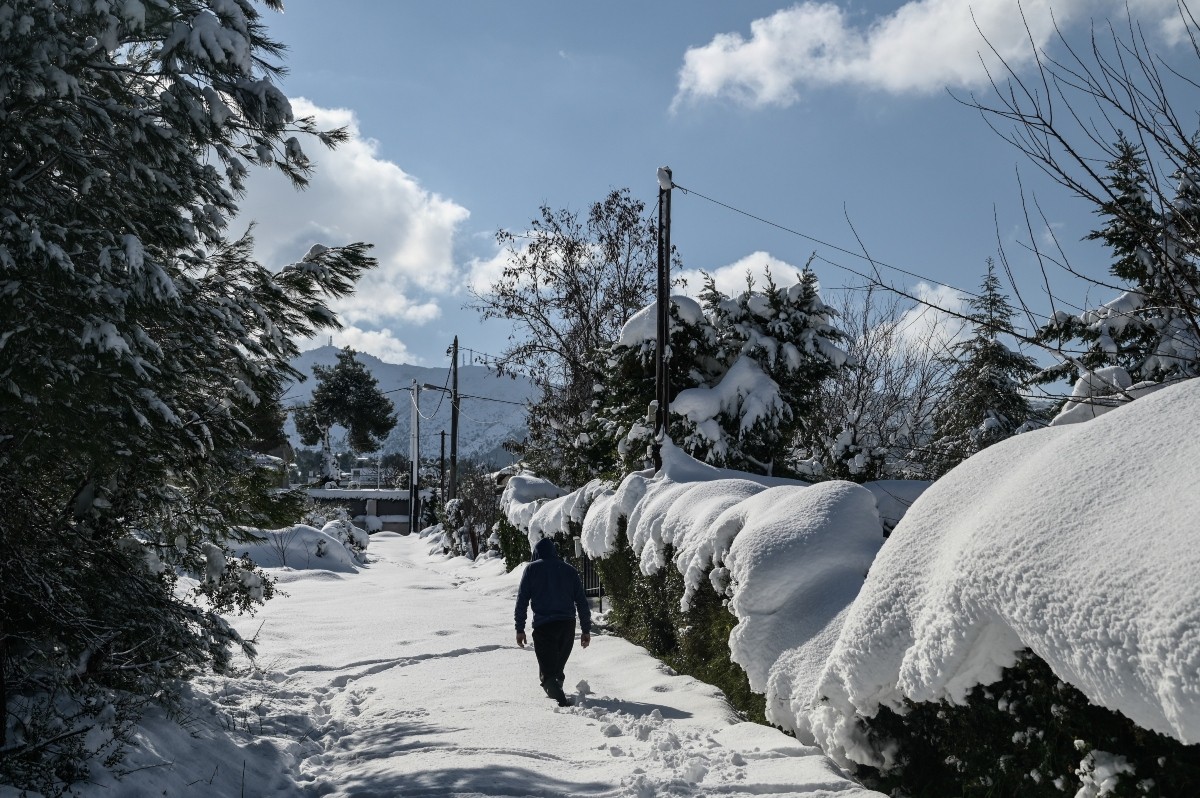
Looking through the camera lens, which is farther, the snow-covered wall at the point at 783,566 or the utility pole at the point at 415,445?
the utility pole at the point at 415,445

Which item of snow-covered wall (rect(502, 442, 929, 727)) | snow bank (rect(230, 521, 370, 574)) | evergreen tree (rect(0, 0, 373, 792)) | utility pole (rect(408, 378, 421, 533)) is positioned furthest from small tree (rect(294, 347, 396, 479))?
snow-covered wall (rect(502, 442, 929, 727))

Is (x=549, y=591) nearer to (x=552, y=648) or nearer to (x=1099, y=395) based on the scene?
(x=552, y=648)

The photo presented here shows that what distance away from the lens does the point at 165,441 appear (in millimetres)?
5723

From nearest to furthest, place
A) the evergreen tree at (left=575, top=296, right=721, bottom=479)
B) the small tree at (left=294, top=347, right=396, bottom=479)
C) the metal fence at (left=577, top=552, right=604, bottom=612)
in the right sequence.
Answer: the evergreen tree at (left=575, top=296, right=721, bottom=479) → the metal fence at (left=577, top=552, right=604, bottom=612) → the small tree at (left=294, top=347, right=396, bottom=479)

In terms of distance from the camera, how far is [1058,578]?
2.81m

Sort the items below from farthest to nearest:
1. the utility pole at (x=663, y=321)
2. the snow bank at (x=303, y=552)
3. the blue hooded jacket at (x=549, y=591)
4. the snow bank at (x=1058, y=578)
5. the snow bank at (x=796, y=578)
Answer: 1. the snow bank at (x=303, y=552)
2. the utility pole at (x=663, y=321)
3. the blue hooded jacket at (x=549, y=591)
4. the snow bank at (x=796, y=578)
5. the snow bank at (x=1058, y=578)

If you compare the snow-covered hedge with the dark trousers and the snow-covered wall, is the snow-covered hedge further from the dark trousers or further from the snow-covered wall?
the dark trousers

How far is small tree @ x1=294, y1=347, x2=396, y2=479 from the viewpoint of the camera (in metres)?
60.6

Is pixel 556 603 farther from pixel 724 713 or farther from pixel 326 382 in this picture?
pixel 326 382

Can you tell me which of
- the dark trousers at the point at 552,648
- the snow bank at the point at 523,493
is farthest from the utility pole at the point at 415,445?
the dark trousers at the point at 552,648

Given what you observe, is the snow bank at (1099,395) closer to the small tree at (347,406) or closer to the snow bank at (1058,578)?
the snow bank at (1058,578)

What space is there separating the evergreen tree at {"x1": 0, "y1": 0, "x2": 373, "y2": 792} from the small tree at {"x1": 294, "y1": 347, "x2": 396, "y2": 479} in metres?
55.0

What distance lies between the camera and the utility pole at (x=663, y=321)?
559 inches

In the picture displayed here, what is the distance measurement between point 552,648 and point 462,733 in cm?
170
